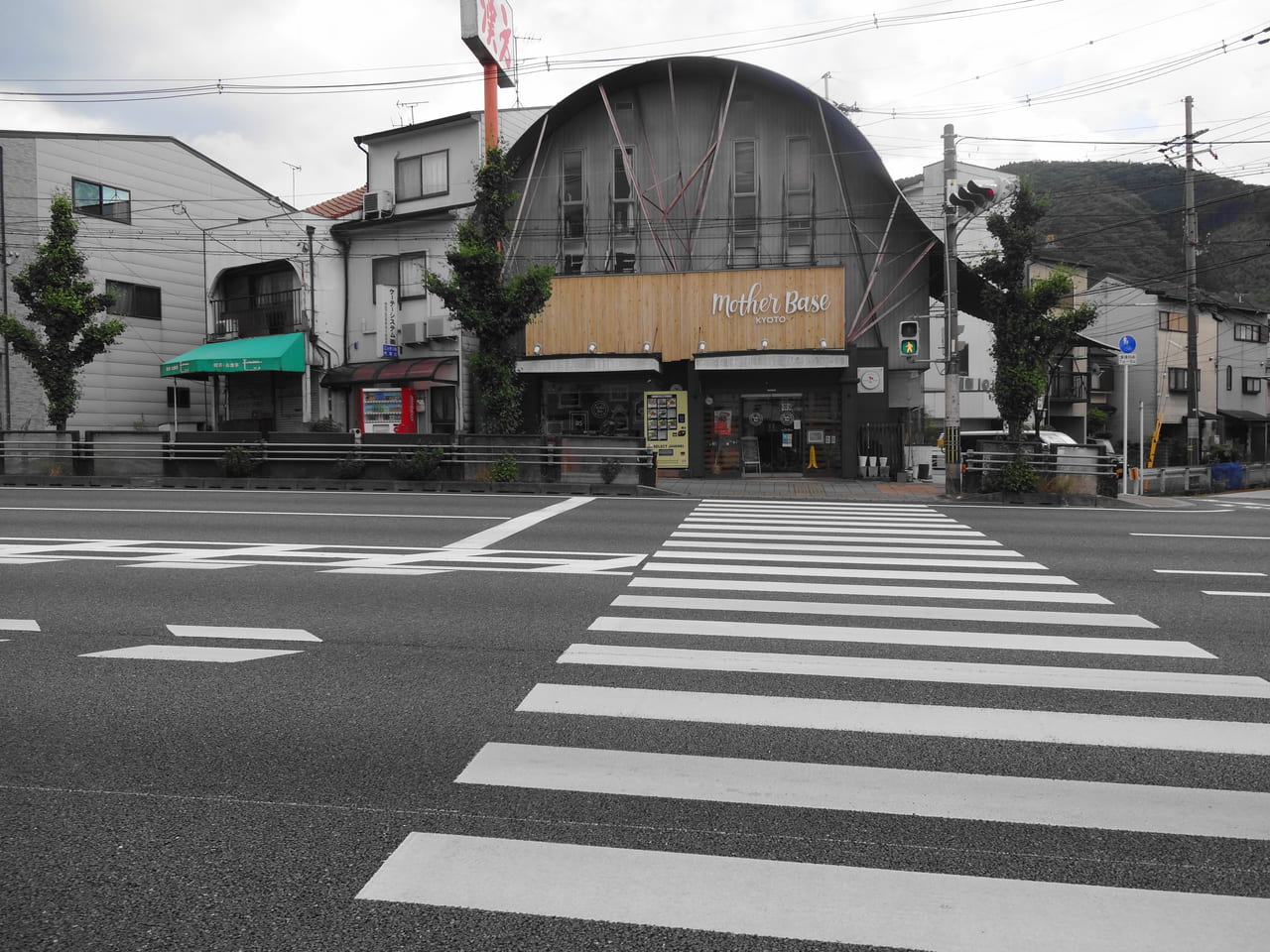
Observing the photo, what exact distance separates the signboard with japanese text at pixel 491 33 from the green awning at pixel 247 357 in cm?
1052

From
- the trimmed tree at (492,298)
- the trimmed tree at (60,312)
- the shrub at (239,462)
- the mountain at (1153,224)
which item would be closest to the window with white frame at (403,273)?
the trimmed tree at (492,298)

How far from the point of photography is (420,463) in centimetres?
2052

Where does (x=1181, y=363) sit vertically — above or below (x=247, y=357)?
above

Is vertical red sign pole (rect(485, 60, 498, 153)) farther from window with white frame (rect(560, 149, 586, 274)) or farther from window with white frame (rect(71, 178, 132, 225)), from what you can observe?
window with white frame (rect(71, 178, 132, 225))

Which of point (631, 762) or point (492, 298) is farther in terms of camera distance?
point (492, 298)

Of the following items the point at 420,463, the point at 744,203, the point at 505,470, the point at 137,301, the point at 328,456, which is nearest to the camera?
the point at 505,470

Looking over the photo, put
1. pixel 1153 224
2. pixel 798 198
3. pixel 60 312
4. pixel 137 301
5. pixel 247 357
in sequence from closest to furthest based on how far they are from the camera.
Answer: pixel 60 312
pixel 798 198
pixel 247 357
pixel 137 301
pixel 1153 224

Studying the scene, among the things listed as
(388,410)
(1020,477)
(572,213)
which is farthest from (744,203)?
(388,410)

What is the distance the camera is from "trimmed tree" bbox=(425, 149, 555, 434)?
21.1 metres

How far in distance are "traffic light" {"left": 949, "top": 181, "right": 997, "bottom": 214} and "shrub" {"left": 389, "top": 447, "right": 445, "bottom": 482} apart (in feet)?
42.1

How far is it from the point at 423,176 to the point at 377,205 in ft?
5.86

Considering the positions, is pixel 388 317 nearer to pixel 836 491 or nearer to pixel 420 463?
pixel 420 463

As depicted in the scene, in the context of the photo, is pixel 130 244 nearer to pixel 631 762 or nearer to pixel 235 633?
pixel 235 633

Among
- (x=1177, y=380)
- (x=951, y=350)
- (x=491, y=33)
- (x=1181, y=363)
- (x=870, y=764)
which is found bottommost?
(x=870, y=764)
